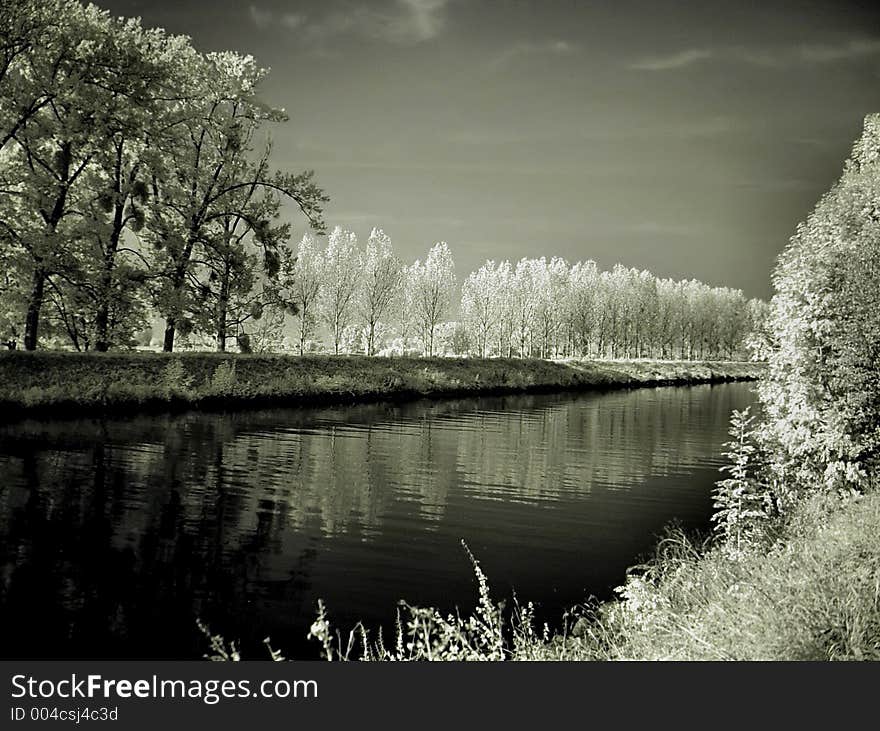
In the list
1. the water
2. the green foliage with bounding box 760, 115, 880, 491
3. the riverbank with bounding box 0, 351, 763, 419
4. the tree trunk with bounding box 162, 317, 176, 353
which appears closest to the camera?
the water

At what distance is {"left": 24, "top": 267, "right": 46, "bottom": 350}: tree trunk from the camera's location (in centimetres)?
2367

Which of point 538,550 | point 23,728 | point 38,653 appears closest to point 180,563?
point 38,653

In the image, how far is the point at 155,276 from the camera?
2791 centimetres

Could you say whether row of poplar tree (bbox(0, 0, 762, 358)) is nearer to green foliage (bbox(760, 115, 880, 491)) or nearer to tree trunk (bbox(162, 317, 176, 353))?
tree trunk (bbox(162, 317, 176, 353))

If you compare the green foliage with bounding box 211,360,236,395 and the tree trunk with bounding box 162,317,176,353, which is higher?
the tree trunk with bounding box 162,317,176,353

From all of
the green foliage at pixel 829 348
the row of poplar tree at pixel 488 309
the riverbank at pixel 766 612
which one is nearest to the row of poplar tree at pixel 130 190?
the row of poplar tree at pixel 488 309

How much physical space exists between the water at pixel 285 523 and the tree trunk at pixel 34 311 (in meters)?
4.69

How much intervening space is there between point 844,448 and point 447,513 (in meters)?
7.34

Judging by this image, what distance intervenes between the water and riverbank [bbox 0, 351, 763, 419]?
242 centimetres

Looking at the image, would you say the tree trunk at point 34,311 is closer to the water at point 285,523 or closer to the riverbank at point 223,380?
the riverbank at point 223,380

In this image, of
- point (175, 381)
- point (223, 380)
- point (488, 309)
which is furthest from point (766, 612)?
point (488, 309)

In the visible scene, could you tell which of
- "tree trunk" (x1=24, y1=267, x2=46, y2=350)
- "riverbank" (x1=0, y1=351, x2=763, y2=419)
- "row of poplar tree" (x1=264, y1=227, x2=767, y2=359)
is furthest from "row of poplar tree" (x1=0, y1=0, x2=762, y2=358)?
"row of poplar tree" (x1=264, y1=227, x2=767, y2=359)

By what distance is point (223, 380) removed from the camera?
98.0 ft

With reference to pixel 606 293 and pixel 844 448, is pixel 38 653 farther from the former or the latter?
pixel 606 293
